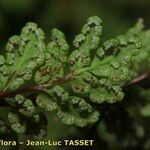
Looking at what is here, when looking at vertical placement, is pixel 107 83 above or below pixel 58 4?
below

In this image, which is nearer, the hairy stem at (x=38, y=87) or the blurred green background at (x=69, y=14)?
the hairy stem at (x=38, y=87)

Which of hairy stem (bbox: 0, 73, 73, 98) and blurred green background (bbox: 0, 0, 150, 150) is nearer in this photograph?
hairy stem (bbox: 0, 73, 73, 98)

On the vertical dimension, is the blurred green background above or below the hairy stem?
above

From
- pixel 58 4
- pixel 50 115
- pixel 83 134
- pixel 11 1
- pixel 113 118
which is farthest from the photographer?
pixel 58 4

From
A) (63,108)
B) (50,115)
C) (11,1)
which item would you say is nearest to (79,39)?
(63,108)

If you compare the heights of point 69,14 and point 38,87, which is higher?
point 69,14

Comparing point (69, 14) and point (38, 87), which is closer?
point (38, 87)

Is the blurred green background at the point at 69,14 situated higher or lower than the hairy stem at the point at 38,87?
higher

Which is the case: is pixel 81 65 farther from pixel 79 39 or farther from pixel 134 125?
pixel 134 125
